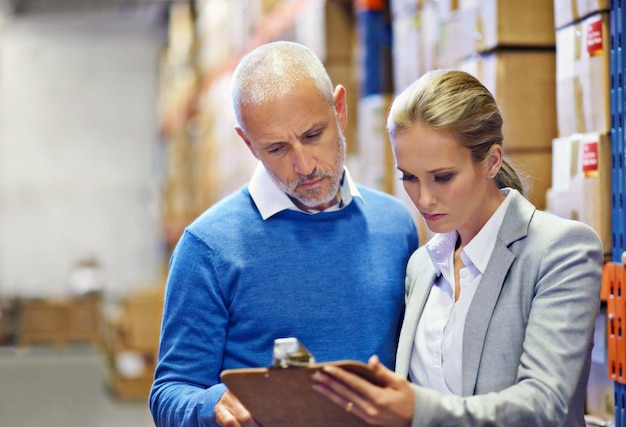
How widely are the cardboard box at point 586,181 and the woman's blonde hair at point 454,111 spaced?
2.32 ft

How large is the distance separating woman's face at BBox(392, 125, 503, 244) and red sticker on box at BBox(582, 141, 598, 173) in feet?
2.38

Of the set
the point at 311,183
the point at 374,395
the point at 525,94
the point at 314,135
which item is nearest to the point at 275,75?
the point at 314,135

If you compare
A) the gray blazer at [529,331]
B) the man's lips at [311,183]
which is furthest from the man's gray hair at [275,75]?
the gray blazer at [529,331]

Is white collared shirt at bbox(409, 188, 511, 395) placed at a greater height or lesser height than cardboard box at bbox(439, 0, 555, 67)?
lesser

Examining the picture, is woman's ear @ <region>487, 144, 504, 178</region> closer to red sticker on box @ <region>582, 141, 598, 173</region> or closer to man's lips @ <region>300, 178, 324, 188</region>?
man's lips @ <region>300, 178, 324, 188</region>

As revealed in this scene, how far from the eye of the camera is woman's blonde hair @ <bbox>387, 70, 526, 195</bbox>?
79.4 inches

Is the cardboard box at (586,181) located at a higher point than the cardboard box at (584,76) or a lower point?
lower

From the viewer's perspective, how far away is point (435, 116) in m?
2.01

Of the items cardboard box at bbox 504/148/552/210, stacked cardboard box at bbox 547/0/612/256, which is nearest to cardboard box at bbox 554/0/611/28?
stacked cardboard box at bbox 547/0/612/256

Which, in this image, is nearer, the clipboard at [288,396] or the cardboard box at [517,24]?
the clipboard at [288,396]

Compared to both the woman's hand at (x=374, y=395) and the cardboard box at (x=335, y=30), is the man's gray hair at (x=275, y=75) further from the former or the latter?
the cardboard box at (x=335, y=30)

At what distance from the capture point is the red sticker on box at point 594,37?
8.86 feet

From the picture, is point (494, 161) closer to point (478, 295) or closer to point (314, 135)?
point (478, 295)

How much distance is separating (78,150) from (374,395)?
47.8ft
